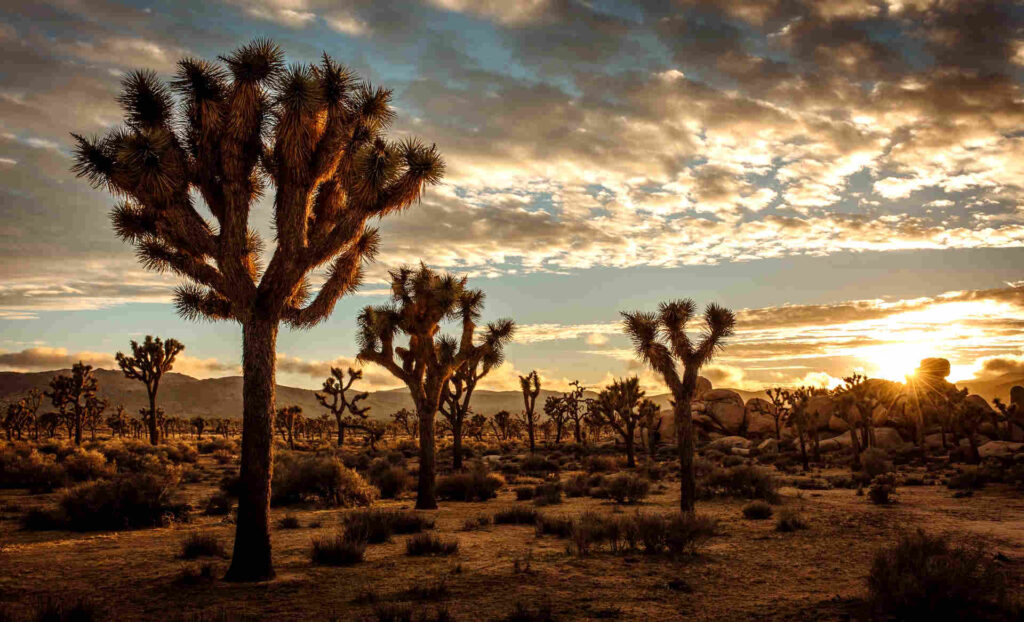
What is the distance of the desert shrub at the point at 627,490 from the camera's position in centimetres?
1972

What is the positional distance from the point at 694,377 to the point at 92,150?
14.5m

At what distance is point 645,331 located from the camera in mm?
17375

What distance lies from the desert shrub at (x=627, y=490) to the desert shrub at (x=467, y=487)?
411 centimetres

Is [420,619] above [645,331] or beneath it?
beneath

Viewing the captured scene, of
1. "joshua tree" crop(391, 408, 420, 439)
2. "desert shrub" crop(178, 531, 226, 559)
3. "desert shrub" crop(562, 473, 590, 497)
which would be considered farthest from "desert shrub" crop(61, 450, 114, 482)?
"joshua tree" crop(391, 408, 420, 439)

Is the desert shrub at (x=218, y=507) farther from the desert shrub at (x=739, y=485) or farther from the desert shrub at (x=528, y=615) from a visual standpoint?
the desert shrub at (x=739, y=485)

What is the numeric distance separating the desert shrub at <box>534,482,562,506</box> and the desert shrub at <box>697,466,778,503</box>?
492cm

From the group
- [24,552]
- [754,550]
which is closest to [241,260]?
[24,552]

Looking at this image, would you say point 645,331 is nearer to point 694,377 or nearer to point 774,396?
point 694,377

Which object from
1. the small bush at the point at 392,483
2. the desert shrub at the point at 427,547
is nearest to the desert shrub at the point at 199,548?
the desert shrub at the point at 427,547

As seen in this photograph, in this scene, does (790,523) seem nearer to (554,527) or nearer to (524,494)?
(554,527)

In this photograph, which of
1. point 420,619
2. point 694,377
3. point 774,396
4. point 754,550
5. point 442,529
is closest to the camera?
point 420,619

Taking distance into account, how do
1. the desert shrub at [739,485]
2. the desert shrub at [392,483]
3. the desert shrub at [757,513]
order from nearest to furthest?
the desert shrub at [757,513]
the desert shrub at [739,485]
the desert shrub at [392,483]

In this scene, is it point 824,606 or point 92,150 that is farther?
point 92,150
